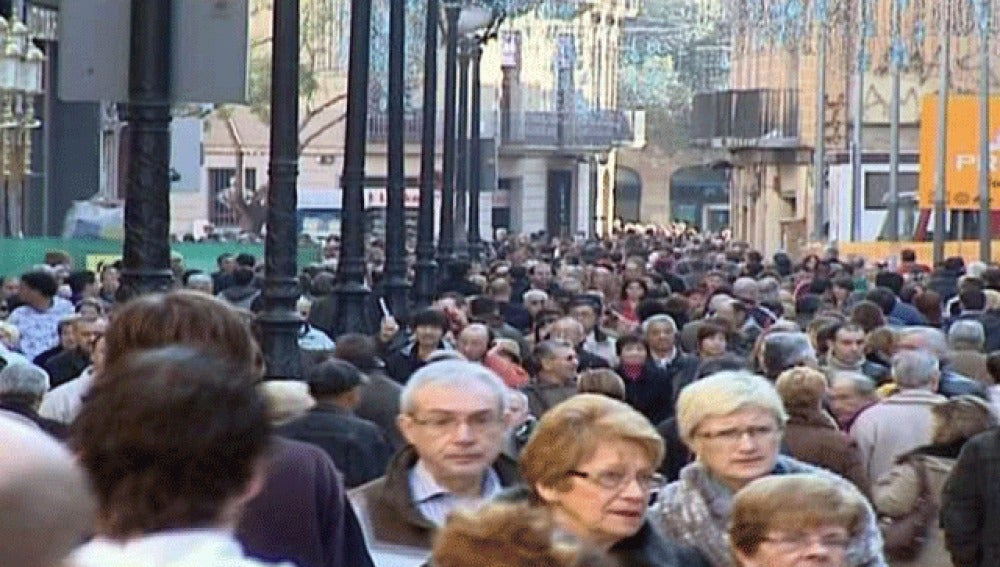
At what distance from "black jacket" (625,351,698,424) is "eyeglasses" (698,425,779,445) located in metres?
8.86

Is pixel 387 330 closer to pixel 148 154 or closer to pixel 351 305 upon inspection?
pixel 351 305

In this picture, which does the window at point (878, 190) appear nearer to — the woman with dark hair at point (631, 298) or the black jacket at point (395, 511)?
the woman with dark hair at point (631, 298)

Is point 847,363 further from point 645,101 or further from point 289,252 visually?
point 645,101

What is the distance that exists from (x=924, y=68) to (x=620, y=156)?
64.8 m

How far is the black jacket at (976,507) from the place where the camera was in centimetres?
980

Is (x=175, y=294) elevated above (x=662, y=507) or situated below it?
above

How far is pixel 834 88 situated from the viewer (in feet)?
245

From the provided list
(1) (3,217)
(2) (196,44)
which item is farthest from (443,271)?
(2) (196,44)

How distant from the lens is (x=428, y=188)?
3428cm

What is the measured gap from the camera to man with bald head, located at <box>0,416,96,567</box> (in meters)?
3.31

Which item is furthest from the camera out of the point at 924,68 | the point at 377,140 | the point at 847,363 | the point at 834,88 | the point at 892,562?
the point at 377,140

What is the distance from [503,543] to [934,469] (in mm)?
5991

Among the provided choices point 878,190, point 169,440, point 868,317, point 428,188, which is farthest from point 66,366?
point 878,190

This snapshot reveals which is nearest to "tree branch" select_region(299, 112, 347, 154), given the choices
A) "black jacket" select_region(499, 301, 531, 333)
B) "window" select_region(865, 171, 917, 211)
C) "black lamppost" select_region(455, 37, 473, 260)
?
"window" select_region(865, 171, 917, 211)
